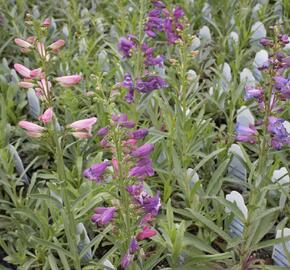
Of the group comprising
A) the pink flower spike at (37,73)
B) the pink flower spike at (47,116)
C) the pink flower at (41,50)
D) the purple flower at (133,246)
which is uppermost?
the pink flower at (41,50)

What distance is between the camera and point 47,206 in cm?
303

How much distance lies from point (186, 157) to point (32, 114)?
1389 mm

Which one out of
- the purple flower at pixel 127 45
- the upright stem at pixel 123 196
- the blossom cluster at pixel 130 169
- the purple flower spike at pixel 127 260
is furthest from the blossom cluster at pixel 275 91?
the purple flower at pixel 127 45

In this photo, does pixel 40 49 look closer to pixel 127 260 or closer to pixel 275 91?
pixel 127 260

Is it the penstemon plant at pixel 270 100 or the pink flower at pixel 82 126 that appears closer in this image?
the pink flower at pixel 82 126

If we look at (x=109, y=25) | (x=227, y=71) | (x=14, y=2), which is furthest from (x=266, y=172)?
(x=14, y=2)

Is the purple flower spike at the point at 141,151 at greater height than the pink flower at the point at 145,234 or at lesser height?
greater

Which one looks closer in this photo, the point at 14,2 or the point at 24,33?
the point at 24,33

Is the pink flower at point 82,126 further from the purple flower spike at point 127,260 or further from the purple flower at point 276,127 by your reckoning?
the purple flower at point 276,127

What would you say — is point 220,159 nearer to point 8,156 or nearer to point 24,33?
point 8,156

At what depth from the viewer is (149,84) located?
3104 millimetres

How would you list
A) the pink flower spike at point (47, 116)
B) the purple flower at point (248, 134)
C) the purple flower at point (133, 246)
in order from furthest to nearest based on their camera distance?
the purple flower at point (248, 134)
the purple flower at point (133, 246)
the pink flower spike at point (47, 116)

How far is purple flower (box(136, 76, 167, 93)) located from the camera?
3090 mm

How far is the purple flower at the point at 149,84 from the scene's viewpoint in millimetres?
3090
